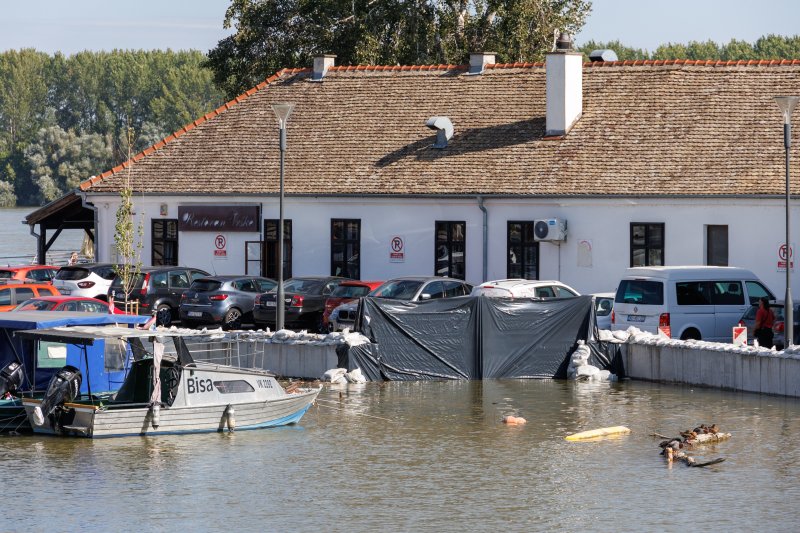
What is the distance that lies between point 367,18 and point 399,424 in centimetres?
3399

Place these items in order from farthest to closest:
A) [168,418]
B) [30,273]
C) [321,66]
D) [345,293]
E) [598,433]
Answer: [321,66] < [30,273] < [345,293] < [598,433] < [168,418]

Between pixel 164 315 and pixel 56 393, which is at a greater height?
pixel 164 315

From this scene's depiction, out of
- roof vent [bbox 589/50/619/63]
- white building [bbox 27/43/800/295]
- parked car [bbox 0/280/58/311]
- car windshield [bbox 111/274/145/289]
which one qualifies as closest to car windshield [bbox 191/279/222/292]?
car windshield [bbox 111/274/145/289]

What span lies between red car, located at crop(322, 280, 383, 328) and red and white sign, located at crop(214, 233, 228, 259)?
853cm

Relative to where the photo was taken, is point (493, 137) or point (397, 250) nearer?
point (397, 250)

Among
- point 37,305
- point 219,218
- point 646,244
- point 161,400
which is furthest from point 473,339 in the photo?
point 219,218

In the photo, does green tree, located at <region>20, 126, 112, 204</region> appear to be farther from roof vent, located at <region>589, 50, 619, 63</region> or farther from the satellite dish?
the satellite dish

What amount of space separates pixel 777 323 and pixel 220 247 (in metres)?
19.2

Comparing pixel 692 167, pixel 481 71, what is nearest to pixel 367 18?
pixel 481 71

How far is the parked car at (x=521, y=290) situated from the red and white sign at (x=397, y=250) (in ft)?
25.8

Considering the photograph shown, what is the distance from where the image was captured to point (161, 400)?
76.6ft

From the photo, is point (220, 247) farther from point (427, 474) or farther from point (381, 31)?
point (427, 474)

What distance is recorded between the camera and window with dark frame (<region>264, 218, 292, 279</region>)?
43719 millimetres

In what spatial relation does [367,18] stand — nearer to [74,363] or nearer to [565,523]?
[74,363]
